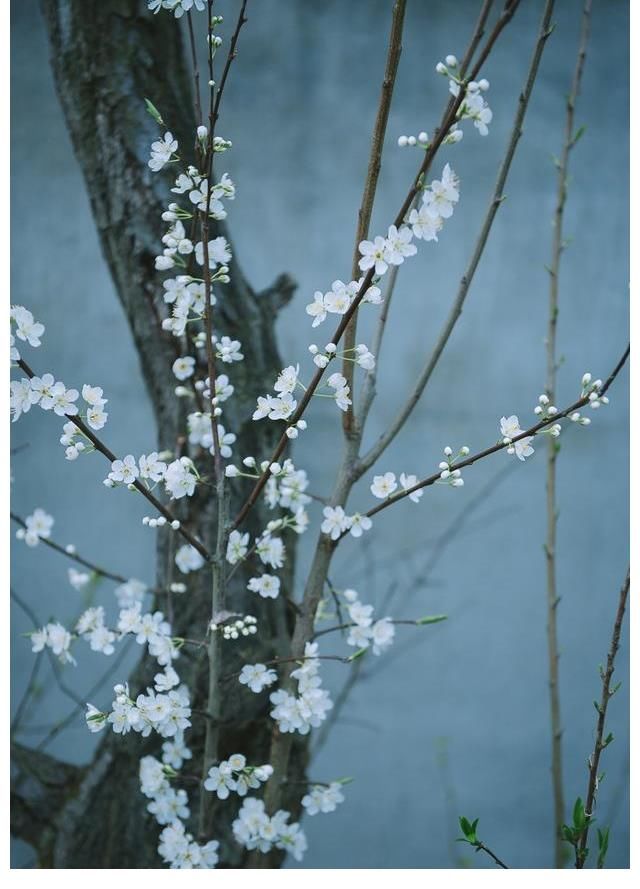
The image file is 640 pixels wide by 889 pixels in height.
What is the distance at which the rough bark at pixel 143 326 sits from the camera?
3.97ft

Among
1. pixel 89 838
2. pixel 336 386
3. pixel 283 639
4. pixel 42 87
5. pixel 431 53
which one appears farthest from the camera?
pixel 431 53

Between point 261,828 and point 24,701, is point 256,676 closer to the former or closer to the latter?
point 261,828

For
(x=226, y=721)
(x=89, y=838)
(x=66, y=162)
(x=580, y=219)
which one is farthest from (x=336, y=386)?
(x=580, y=219)

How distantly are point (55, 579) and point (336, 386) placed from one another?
1091 millimetres

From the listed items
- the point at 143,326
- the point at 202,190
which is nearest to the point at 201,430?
the point at 143,326

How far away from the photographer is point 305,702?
96 cm

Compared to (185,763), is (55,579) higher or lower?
higher

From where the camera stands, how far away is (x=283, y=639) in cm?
116

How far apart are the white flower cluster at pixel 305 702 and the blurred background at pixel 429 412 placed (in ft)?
2.84

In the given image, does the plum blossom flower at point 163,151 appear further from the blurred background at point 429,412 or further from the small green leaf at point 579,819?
the blurred background at point 429,412

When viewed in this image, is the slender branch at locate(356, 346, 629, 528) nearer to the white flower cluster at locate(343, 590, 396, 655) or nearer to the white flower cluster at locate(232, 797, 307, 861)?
the white flower cluster at locate(343, 590, 396, 655)

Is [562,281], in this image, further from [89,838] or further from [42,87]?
[89,838]

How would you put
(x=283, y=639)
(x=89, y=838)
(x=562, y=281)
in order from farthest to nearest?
(x=562, y=281) < (x=89, y=838) < (x=283, y=639)

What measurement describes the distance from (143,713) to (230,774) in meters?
0.13
